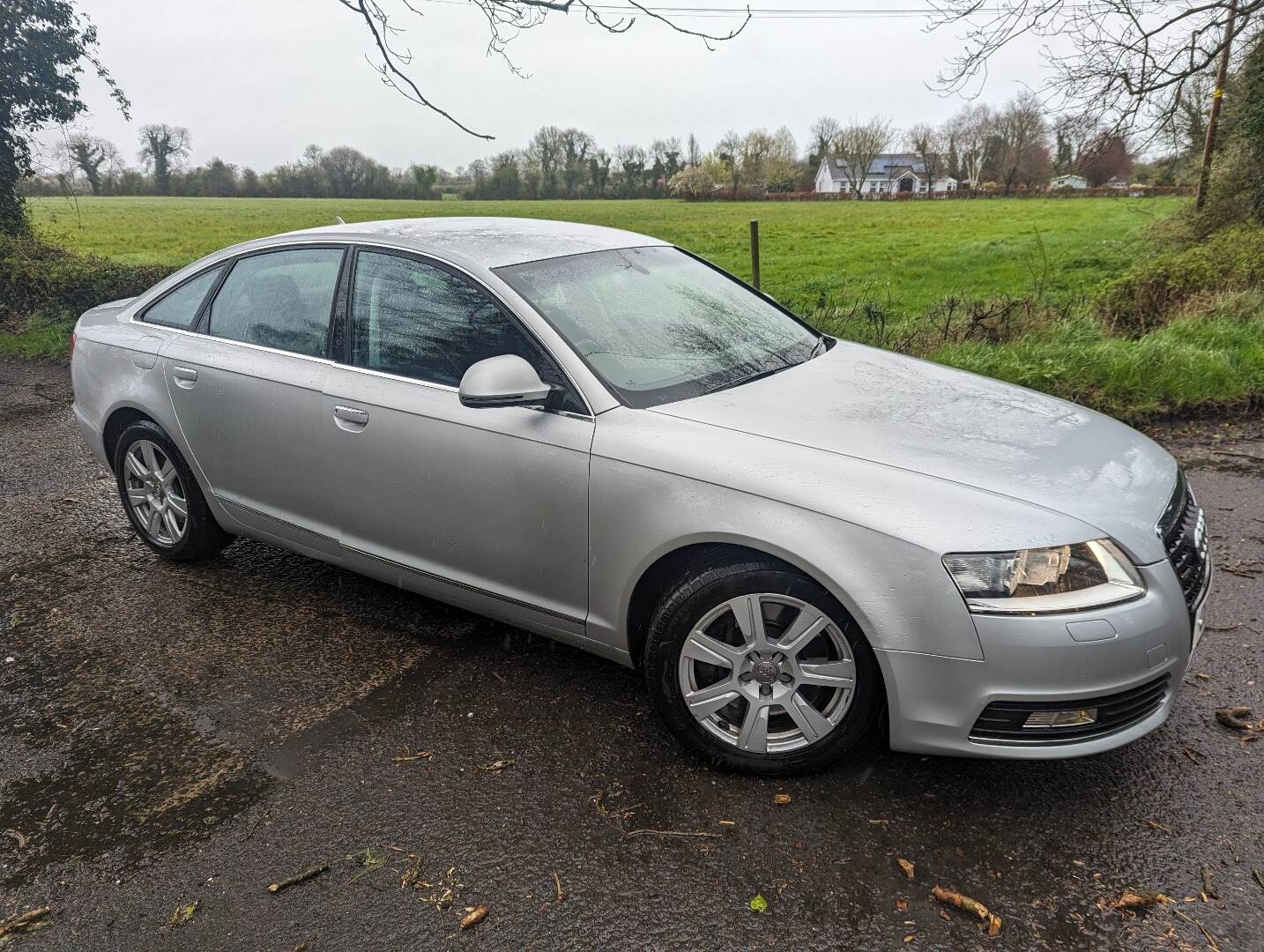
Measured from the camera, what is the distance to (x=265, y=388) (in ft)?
12.6

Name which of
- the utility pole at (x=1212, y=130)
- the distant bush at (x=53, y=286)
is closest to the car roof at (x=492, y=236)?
the distant bush at (x=53, y=286)

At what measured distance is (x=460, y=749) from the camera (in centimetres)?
304

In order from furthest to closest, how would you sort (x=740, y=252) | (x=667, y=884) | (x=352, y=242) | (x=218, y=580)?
(x=740, y=252), (x=218, y=580), (x=352, y=242), (x=667, y=884)

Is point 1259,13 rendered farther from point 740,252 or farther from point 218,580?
point 218,580

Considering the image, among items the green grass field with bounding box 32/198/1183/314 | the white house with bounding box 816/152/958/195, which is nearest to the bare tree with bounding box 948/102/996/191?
the white house with bounding box 816/152/958/195

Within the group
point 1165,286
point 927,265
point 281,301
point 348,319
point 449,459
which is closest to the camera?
point 449,459

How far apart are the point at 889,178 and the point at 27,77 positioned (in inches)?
2609

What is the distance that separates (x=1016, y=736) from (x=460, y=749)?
171cm

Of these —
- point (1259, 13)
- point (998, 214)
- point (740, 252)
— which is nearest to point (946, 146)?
point (998, 214)

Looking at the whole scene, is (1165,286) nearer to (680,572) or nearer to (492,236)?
(492,236)

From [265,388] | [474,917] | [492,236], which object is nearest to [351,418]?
[265,388]

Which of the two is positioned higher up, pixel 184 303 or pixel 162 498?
pixel 184 303

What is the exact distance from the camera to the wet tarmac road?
2312mm

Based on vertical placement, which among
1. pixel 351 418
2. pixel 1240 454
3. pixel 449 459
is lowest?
pixel 1240 454
